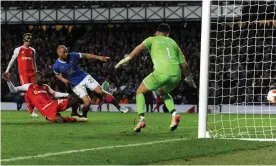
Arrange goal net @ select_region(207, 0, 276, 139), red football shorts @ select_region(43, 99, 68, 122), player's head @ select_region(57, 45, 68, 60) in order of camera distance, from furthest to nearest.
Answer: player's head @ select_region(57, 45, 68, 60)
red football shorts @ select_region(43, 99, 68, 122)
goal net @ select_region(207, 0, 276, 139)

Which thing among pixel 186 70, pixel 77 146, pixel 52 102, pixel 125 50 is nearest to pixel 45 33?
pixel 125 50

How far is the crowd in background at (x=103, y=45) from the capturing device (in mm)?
38156

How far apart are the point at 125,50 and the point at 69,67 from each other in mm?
27263

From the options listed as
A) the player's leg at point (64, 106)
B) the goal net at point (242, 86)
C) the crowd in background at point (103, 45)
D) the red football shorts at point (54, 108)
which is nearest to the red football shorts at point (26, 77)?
the player's leg at point (64, 106)

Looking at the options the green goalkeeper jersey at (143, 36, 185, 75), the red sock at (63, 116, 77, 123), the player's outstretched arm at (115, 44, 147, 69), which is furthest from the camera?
the red sock at (63, 116, 77, 123)

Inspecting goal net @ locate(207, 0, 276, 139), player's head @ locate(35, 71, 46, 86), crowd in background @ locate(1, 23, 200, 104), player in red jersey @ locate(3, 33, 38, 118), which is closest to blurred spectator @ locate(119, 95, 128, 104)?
crowd in background @ locate(1, 23, 200, 104)

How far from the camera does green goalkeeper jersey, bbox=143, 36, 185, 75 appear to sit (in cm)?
1330

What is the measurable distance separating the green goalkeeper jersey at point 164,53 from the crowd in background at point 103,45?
22.4 meters

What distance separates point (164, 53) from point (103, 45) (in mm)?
31985

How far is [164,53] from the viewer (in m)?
13.3

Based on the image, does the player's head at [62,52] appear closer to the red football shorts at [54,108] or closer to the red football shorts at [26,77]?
the red football shorts at [54,108]

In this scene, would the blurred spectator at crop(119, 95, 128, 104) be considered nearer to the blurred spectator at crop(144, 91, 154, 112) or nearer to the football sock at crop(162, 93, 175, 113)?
the blurred spectator at crop(144, 91, 154, 112)

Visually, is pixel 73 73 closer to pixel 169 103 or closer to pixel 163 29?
pixel 169 103

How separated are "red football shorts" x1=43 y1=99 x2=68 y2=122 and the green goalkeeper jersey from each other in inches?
131
